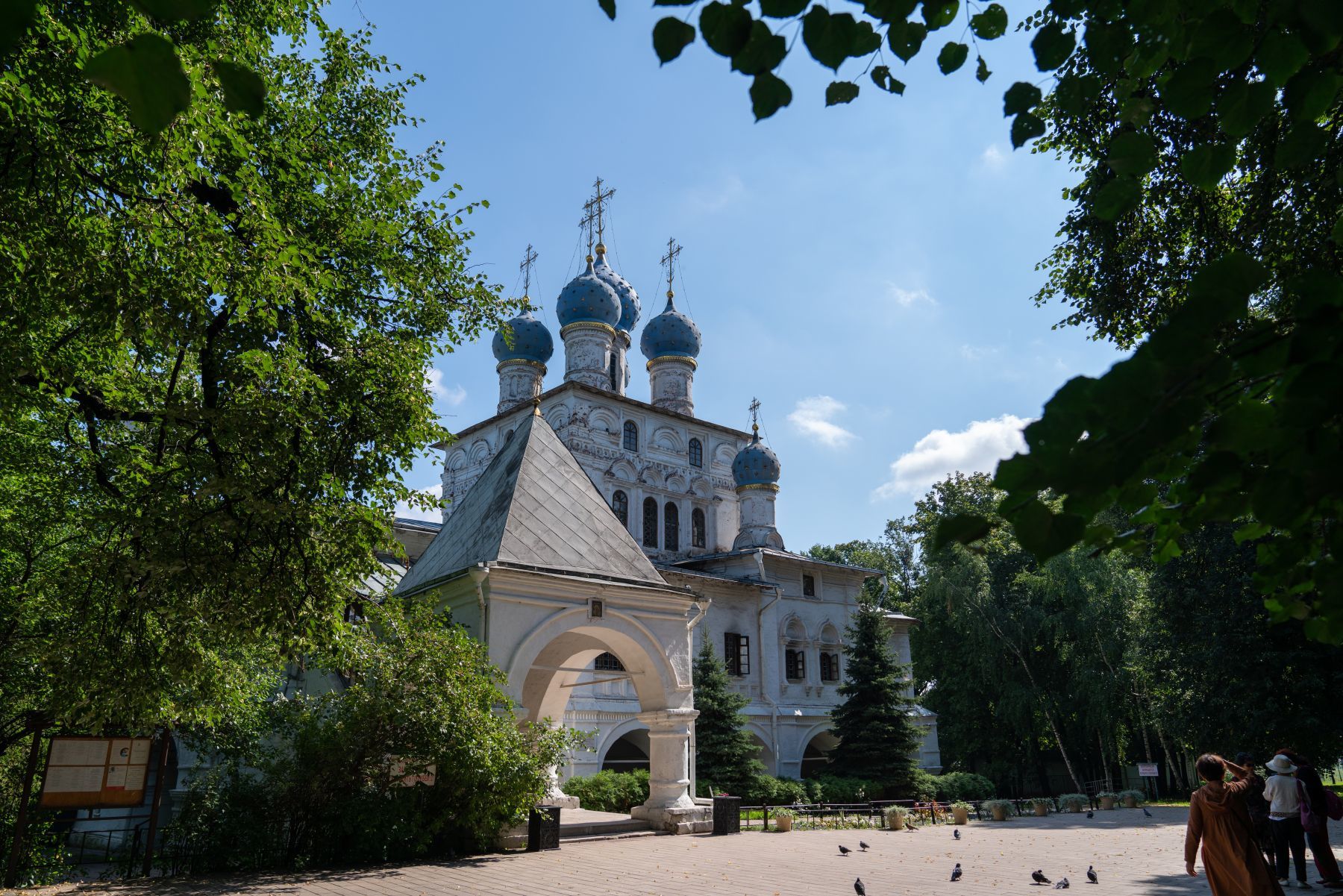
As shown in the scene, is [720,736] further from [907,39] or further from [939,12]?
[939,12]

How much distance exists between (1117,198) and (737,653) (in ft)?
97.6

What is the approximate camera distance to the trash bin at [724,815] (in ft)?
48.2

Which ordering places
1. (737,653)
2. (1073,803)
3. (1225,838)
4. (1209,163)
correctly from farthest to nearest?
1. (737,653)
2. (1073,803)
3. (1225,838)
4. (1209,163)

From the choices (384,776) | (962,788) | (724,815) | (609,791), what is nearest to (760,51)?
(384,776)

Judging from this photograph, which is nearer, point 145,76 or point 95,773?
point 145,76

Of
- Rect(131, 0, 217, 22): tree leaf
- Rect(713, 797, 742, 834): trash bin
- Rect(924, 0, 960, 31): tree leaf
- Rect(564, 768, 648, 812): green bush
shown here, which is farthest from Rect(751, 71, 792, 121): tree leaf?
Rect(564, 768, 648, 812): green bush

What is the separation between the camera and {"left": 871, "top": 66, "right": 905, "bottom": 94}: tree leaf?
3.02 metres

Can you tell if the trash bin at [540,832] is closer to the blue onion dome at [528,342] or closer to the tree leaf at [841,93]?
the tree leaf at [841,93]

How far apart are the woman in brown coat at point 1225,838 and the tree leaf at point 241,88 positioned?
7378 mm

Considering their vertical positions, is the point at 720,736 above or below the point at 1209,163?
below

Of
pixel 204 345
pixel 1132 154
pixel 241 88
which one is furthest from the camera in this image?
pixel 204 345

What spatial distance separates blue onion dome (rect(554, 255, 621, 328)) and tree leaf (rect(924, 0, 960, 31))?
3493 cm

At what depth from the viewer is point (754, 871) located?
10.6m

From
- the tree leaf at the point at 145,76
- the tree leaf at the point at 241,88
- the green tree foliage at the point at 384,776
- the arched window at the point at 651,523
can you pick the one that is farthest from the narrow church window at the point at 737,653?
the tree leaf at the point at 145,76
